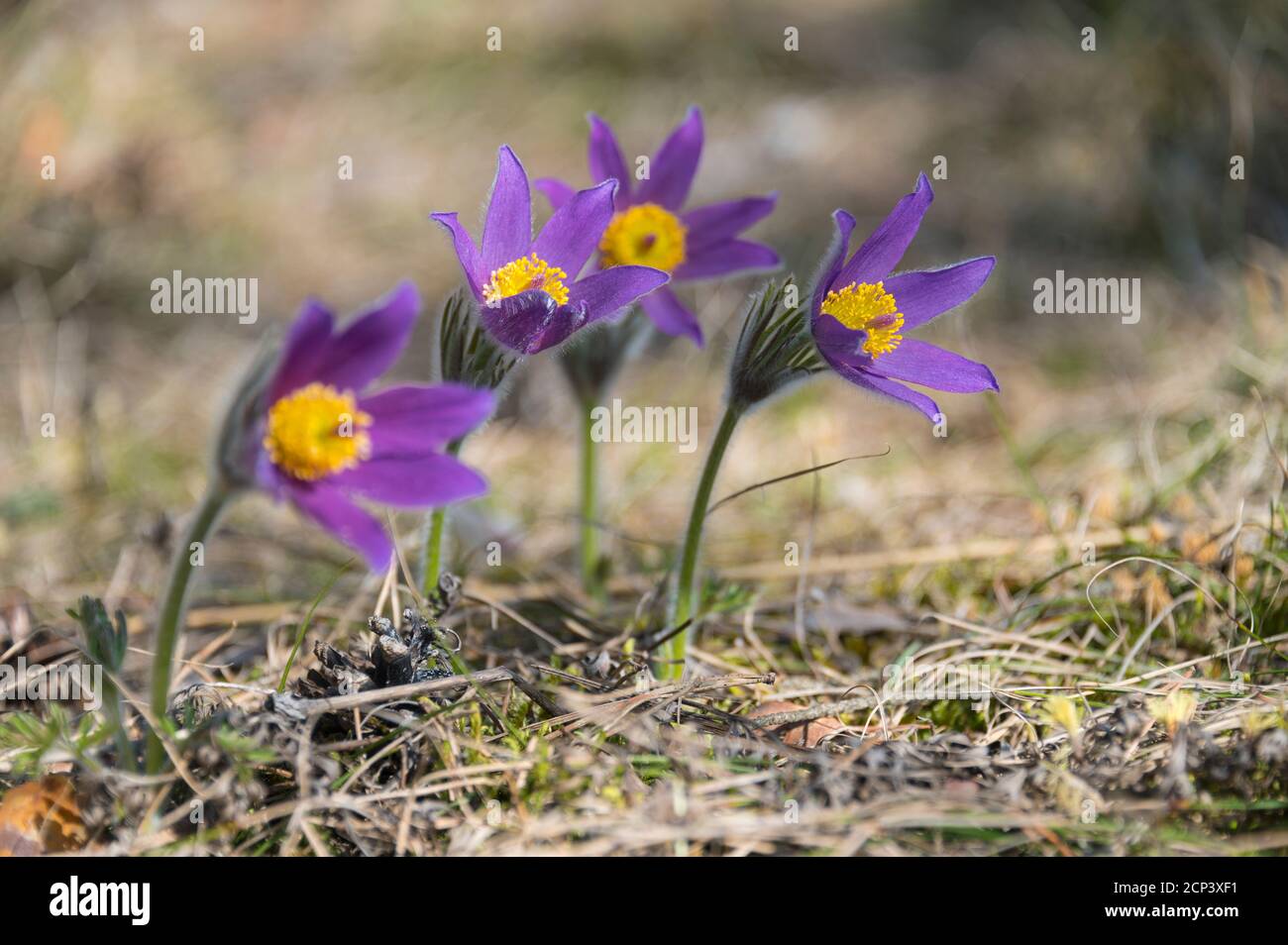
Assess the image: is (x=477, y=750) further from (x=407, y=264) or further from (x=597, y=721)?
(x=407, y=264)

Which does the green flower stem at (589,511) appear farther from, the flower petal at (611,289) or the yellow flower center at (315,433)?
the yellow flower center at (315,433)

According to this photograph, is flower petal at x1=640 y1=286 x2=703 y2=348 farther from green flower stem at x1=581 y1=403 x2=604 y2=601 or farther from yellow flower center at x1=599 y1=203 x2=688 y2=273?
green flower stem at x1=581 y1=403 x2=604 y2=601

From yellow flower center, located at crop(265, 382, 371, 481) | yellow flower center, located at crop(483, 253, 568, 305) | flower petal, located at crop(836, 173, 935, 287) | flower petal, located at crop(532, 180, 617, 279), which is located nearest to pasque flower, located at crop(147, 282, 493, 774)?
yellow flower center, located at crop(265, 382, 371, 481)

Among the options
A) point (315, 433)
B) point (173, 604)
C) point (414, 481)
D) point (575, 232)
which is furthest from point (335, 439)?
point (575, 232)

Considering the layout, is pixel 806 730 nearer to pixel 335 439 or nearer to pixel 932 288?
pixel 932 288

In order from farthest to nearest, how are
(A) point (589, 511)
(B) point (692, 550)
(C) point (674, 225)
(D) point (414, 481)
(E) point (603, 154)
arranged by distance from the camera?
1. (A) point (589, 511)
2. (C) point (674, 225)
3. (E) point (603, 154)
4. (B) point (692, 550)
5. (D) point (414, 481)
